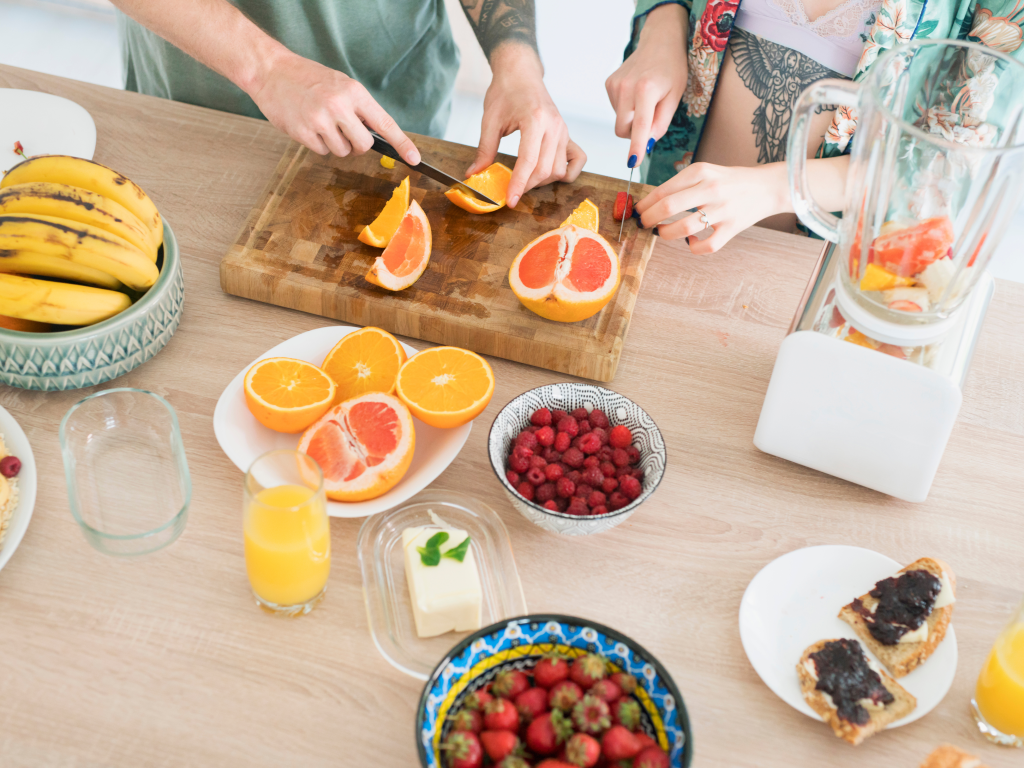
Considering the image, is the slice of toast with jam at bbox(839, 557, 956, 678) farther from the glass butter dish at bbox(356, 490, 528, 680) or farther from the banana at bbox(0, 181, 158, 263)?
the banana at bbox(0, 181, 158, 263)

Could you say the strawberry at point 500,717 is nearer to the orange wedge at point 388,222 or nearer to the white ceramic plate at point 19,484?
the white ceramic plate at point 19,484

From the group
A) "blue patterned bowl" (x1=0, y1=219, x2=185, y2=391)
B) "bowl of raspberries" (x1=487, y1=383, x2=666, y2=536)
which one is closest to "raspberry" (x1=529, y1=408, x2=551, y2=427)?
"bowl of raspberries" (x1=487, y1=383, x2=666, y2=536)

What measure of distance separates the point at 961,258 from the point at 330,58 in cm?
138

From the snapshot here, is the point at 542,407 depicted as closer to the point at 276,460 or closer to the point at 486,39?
the point at 276,460

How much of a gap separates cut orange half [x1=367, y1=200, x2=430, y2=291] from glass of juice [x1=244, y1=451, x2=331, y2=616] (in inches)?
18.6

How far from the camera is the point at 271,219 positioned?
4.75 ft

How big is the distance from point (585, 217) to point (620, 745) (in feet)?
2.99

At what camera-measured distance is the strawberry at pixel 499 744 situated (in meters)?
0.82

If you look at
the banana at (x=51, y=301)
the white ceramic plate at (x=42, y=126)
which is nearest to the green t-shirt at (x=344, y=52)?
the white ceramic plate at (x=42, y=126)

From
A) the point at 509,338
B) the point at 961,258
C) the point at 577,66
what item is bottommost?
the point at 577,66

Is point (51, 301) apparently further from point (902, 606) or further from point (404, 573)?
point (902, 606)

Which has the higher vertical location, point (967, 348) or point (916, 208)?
point (916, 208)

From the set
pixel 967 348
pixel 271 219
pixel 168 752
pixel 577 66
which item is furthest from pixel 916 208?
pixel 577 66

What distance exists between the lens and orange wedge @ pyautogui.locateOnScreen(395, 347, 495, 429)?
1143 millimetres
